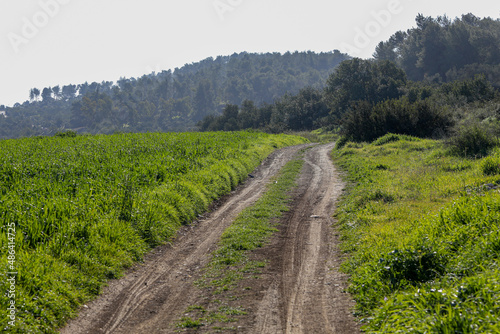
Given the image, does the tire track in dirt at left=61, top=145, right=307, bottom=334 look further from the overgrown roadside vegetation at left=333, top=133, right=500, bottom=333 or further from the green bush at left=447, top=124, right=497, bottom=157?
the green bush at left=447, top=124, right=497, bottom=157

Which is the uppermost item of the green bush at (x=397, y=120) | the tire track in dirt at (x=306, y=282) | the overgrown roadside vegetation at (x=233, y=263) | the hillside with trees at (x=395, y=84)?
the hillside with trees at (x=395, y=84)

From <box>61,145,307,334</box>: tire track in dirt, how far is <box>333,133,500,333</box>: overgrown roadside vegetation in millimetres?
3384

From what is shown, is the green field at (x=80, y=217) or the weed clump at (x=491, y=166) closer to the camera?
the green field at (x=80, y=217)

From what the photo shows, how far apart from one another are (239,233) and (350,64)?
67670mm

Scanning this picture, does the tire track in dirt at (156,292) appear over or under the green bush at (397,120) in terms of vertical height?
under

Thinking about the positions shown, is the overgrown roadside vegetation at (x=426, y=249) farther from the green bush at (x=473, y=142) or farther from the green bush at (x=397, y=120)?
the green bush at (x=397, y=120)

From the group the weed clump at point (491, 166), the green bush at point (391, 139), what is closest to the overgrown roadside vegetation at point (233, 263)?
the weed clump at point (491, 166)

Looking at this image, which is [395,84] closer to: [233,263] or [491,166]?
[491,166]

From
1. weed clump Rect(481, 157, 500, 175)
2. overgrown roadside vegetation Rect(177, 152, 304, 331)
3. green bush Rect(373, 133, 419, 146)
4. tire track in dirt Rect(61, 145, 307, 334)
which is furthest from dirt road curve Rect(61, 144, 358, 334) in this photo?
green bush Rect(373, 133, 419, 146)

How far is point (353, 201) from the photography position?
44.7ft

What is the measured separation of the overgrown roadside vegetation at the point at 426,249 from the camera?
4844mm

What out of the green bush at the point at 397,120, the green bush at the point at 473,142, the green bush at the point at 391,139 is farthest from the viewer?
the green bush at the point at 397,120

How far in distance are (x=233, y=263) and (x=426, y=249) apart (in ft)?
14.1

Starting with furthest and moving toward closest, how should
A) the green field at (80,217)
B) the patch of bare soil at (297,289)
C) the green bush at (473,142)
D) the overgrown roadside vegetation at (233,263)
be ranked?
the green bush at (473,142) → the green field at (80,217) → the overgrown roadside vegetation at (233,263) → the patch of bare soil at (297,289)
